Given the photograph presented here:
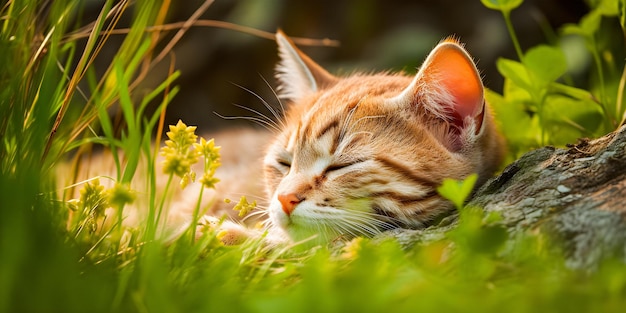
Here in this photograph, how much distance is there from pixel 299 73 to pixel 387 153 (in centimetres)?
73

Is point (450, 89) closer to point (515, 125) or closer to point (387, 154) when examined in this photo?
point (387, 154)

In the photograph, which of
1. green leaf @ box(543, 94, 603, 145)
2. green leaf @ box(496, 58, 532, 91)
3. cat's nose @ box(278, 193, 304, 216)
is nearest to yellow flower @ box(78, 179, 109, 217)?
cat's nose @ box(278, 193, 304, 216)

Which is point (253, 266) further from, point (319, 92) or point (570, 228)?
point (319, 92)

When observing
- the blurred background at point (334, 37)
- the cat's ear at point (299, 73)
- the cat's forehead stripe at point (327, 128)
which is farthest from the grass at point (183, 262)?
the blurred background at point (334, 37)

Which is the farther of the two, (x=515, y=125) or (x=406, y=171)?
(x=515, y=125)

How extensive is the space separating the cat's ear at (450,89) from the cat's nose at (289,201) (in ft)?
1.31

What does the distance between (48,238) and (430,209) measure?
35.4 inches

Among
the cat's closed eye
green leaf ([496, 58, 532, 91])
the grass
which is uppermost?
green leaf ([496, 58, 532, 91])

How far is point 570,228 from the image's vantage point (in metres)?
1.18

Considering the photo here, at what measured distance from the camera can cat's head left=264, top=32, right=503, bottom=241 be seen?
155cm

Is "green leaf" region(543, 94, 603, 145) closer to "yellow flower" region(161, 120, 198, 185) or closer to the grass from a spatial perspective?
the grass

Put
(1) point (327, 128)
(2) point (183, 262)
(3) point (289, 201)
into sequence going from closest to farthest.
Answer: (2) point (183, 262), (3) point (289, 201), (1) point (327, 128)

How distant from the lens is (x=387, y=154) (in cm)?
162

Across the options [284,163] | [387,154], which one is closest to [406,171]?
[387,154]
